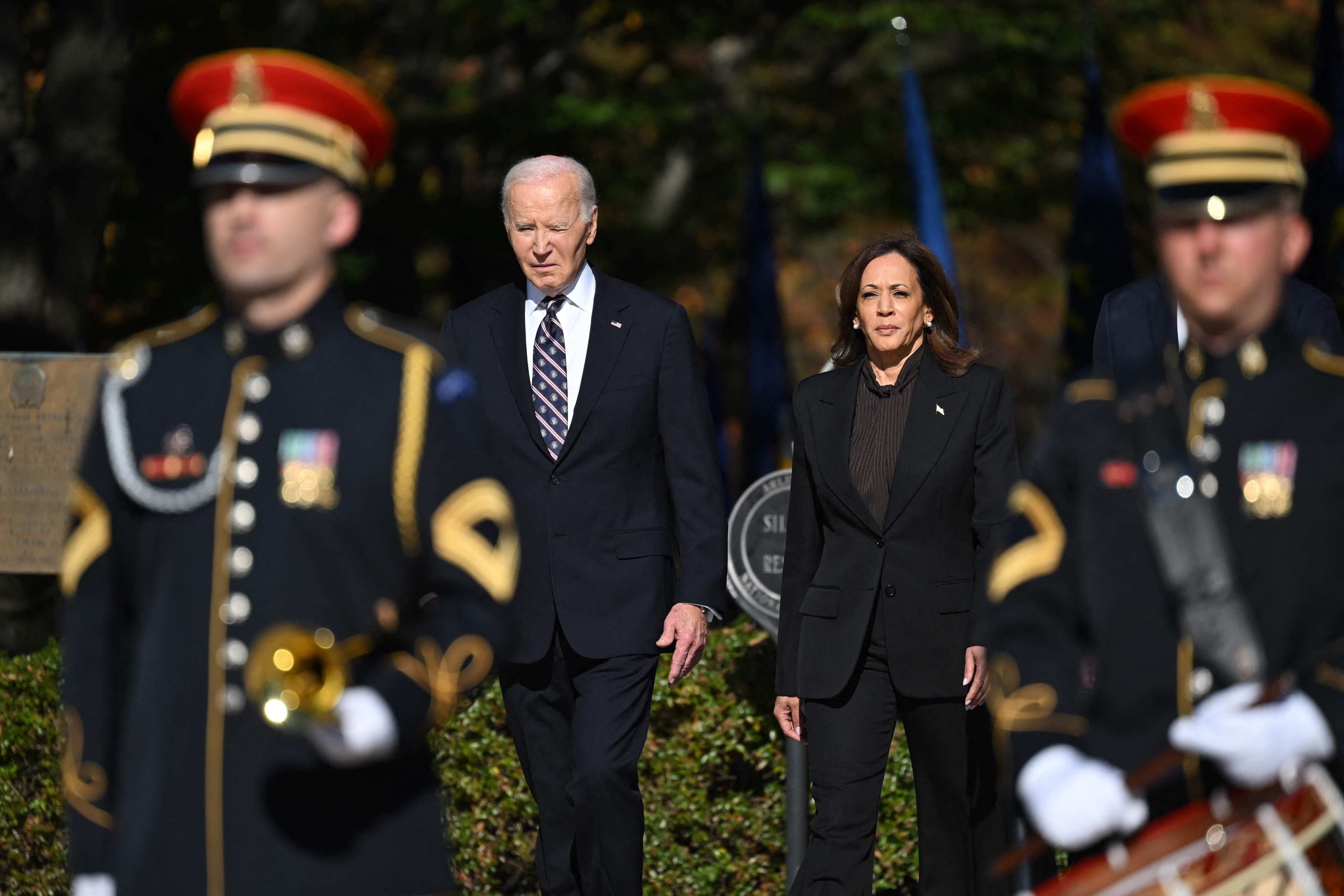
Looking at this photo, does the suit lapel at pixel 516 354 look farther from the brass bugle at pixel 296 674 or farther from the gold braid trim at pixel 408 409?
the brass bugle at pixel 296 674

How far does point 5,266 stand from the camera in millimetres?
11000

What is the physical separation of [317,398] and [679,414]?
2.71 meters

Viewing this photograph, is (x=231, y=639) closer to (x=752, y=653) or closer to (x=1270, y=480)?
(x=1270, y=480)

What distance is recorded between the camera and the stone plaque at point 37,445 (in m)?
8.18

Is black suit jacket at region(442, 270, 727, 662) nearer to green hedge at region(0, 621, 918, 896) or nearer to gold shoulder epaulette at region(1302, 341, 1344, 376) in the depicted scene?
green hedge at region(0, 621, 918, 896)

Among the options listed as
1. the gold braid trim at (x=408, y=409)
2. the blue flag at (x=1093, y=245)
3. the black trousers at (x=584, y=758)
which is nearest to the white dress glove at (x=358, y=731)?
the gold braid trim at (x=408, y=409)

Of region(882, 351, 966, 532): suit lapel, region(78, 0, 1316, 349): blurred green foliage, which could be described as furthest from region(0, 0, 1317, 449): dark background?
region(882, 351, 966, 532): suit lapel

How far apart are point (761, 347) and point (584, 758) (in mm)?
9619

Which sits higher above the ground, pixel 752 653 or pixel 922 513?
pixel 922 513

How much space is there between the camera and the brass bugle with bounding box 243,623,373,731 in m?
3.22

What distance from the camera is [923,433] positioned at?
6.07 metres

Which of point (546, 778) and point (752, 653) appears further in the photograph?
point (752, 653)

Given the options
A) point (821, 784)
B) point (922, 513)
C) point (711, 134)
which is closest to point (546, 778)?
point (821, 784)

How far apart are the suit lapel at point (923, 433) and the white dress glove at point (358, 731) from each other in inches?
119
